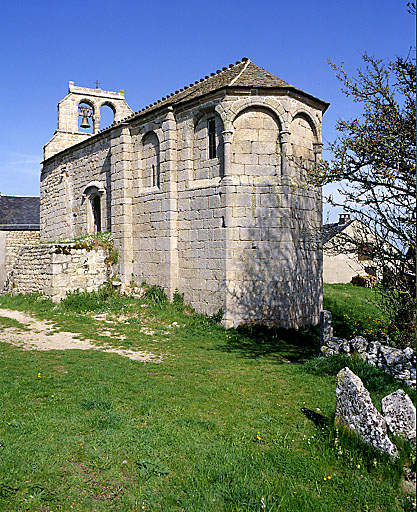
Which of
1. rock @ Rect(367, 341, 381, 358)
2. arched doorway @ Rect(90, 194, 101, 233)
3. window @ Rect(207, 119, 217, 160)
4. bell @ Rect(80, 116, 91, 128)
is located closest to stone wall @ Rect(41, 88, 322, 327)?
window @ Rect(207, 119, 217, 160)

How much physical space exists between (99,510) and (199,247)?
8768 mm

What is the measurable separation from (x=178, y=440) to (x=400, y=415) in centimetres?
222

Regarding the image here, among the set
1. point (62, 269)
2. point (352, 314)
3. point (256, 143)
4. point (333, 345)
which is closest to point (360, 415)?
point (333, 345)

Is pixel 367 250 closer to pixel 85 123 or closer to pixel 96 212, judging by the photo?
pixel 96 212

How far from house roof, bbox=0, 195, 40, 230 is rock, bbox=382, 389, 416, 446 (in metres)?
24.8

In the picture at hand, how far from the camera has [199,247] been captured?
39.0 feet

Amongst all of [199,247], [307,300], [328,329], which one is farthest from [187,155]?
[328,329]

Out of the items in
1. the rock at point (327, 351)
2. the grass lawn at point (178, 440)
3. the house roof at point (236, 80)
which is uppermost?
the house roof at point (236, 80)

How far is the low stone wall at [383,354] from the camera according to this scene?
5.89m

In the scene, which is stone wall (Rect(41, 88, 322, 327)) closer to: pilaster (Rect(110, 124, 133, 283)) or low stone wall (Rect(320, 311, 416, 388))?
pilaster (Rect(110, 124, 133, 283))

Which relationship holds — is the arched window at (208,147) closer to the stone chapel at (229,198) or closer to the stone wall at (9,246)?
the stone chapel at (229,198)

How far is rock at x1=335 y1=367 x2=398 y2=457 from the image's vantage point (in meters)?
3.99

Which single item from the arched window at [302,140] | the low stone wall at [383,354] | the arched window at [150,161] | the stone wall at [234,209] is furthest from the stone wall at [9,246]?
the low stone wall at [383,354]

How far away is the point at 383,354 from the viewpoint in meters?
6.32
